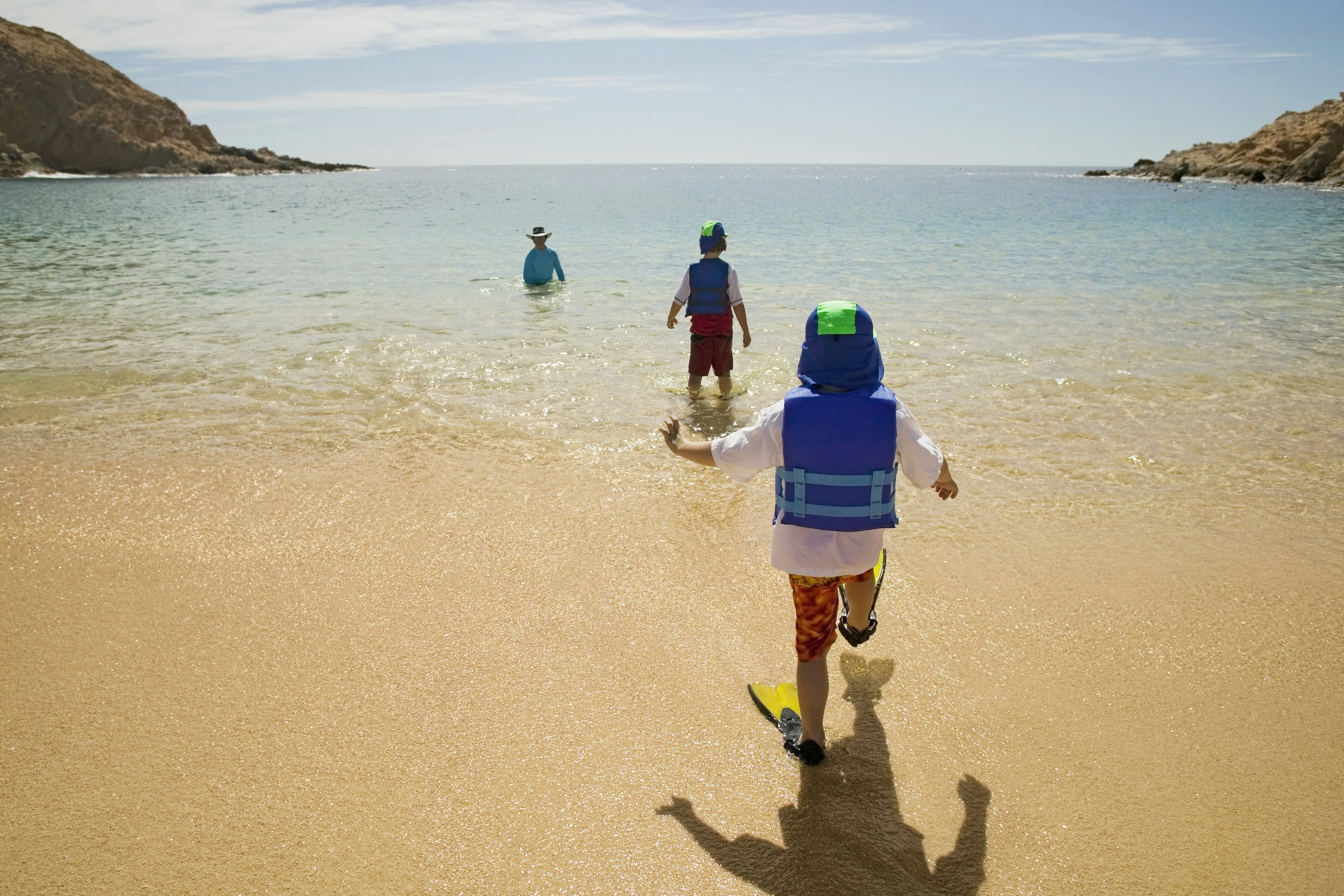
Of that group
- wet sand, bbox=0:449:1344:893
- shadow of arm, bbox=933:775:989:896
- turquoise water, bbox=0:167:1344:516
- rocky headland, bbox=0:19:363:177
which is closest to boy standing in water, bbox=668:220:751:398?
turquoise water, bbox=0:167:1344:516

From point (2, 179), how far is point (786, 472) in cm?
9371

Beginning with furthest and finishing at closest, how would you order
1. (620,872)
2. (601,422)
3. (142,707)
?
1. (601,422)
2. (142,707)
3. (620,872)

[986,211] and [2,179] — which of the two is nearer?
[986,211]

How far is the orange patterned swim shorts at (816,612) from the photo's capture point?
290cm

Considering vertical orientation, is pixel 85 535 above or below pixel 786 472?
below

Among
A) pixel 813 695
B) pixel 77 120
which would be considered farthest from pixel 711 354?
pixel 77 120

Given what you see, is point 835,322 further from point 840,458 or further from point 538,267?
point 538,267

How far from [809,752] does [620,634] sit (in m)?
1.13

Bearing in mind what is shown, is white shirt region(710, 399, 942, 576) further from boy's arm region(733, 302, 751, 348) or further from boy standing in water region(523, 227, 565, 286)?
boy standing in water region(523, 227, 565, 286)

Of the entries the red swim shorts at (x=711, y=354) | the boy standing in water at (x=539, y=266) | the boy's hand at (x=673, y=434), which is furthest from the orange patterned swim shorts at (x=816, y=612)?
the boy standing in water at (x=539, y=266)

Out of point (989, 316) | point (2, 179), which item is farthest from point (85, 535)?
point (2, 179)

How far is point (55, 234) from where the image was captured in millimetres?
25156

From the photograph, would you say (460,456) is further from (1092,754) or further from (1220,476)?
(1220,476)

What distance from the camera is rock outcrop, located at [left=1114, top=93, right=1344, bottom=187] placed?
2339 inches
